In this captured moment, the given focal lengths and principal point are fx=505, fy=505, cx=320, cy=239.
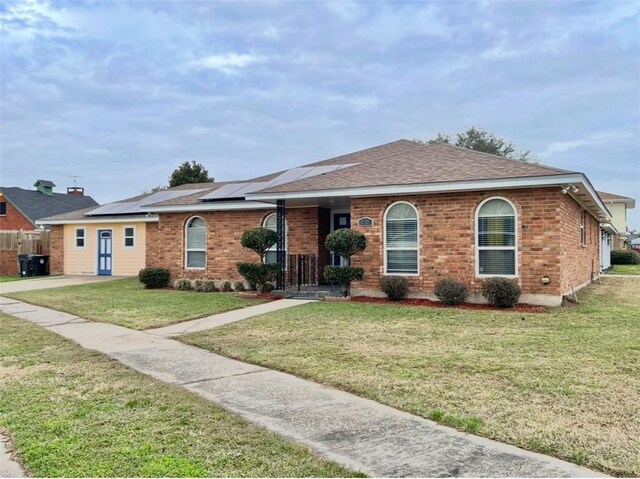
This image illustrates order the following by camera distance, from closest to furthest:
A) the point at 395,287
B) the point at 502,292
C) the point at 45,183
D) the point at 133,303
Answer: the point at 502,292, the point at 395,287, the point at 133,303, the point at 45,183

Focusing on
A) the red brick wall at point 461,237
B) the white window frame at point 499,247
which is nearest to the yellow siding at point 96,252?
the red brick wall at point 461,237

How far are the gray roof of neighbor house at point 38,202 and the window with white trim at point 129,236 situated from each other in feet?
58.5

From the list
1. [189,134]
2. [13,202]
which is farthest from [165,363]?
[13,202]

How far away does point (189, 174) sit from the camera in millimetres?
40812

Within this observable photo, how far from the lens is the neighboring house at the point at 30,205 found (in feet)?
122

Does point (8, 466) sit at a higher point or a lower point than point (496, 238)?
lower

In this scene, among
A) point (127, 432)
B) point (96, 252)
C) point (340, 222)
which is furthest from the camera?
point (96, 252)

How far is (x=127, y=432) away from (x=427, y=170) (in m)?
10.6

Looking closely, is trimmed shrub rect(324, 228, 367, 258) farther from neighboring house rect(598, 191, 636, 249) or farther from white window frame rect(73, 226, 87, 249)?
neighboring house rect(598, 191, 636, 249)

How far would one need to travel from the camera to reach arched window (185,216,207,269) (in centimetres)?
1722

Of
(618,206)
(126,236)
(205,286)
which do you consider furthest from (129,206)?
(618,206)

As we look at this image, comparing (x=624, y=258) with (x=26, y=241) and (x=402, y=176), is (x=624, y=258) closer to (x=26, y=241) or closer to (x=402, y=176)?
(x=402, y=176)

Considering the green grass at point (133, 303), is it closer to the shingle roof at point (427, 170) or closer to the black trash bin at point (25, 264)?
the shingle roof at point (427, 170)

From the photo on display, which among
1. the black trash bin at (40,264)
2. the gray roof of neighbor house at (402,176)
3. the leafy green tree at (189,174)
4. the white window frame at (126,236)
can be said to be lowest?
the black trash bin at (40,264)
